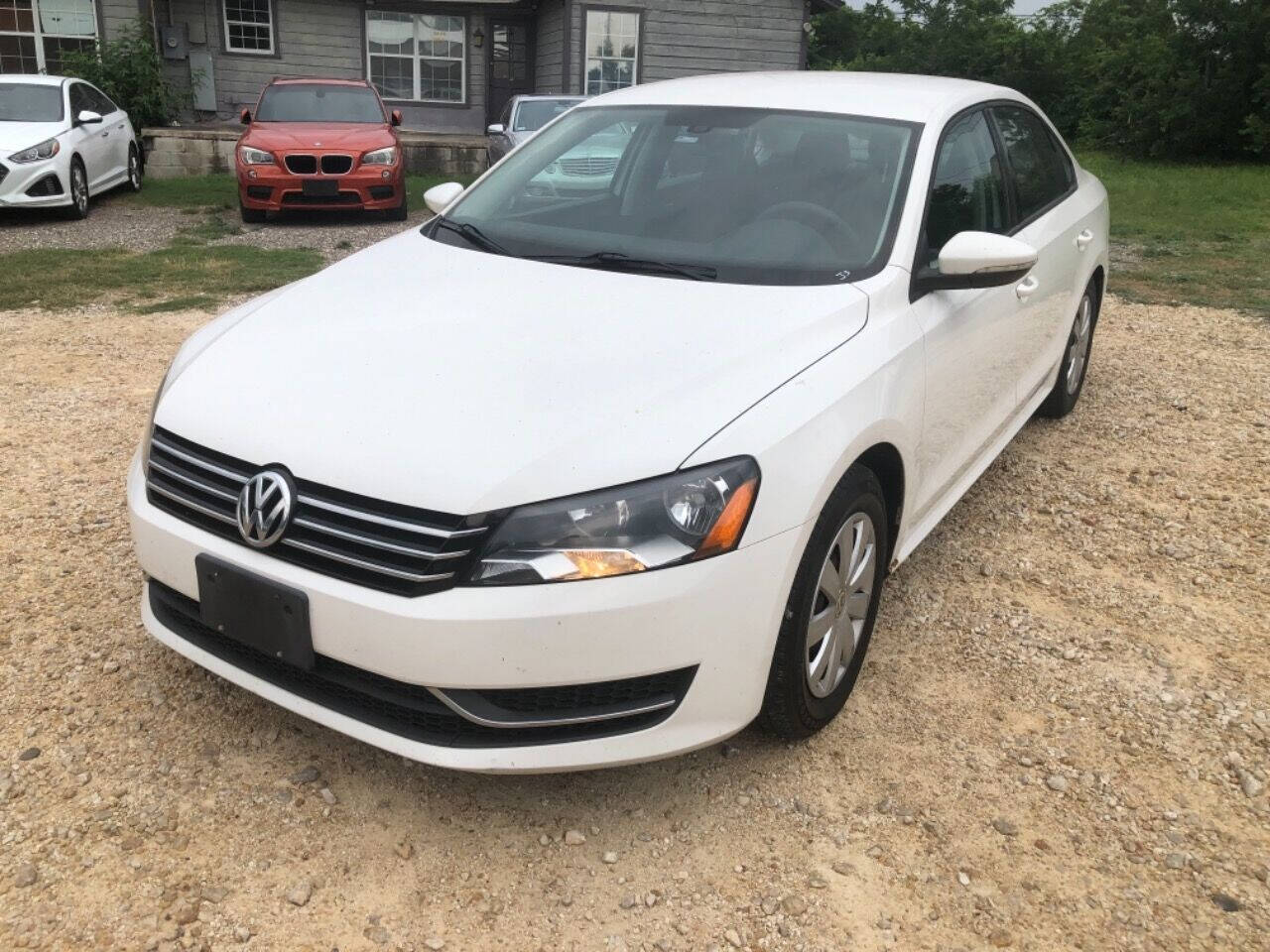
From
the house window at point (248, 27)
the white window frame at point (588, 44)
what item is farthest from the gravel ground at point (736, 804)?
the house window at point (248, 27)

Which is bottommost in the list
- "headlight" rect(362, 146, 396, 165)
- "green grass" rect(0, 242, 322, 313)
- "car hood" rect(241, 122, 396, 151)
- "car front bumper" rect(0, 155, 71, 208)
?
"green grass" rect(0, 242, 322, 313)

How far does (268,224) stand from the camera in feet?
38.4

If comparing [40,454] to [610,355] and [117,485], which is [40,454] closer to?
[117,485]

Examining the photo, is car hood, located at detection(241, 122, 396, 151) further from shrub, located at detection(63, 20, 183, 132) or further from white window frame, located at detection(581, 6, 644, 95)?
white window frame, located at detection(581, 6, 644, 95)

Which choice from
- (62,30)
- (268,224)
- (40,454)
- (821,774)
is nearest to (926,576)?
(821,774)

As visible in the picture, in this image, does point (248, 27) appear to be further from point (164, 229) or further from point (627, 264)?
point (627, 264)

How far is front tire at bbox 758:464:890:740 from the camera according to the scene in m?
2.48

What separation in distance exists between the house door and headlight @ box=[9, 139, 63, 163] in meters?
10.2

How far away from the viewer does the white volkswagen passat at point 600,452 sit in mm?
2189

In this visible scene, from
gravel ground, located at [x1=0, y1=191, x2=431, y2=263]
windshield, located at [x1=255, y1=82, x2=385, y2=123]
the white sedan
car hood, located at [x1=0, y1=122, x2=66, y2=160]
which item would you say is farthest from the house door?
car hood, located at [x1=0, y1=122, x2=66, y2=160]

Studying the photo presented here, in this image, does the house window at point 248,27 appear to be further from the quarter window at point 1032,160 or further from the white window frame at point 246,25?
the quarter window at point 1032,160

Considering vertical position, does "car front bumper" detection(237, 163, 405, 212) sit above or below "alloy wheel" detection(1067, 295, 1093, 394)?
below

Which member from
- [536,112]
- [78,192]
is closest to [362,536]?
[78,192]

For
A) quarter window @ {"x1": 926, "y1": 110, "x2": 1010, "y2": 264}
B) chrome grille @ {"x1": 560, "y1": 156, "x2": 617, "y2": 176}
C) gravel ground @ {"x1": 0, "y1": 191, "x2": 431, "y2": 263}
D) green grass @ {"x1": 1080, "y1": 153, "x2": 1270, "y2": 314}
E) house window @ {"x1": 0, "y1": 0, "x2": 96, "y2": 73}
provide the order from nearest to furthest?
quarter window @ {"x1": 926, "y1": 110, "x2": 1010, "y2": 264} → chrome grille @ {"x1": 560, "y1": 156, "x2": 617, "y2": 176} → green grass @ {"x1": 1080, "y1": 153, "x2": 1270, "y2": 314} → gravel ground @ {"x1": 0, "y1": 191, "x2": 431, "y2": 263} → house window @ {"x1": 0, "y1": 0, "x2": 96, "y2": 73}
